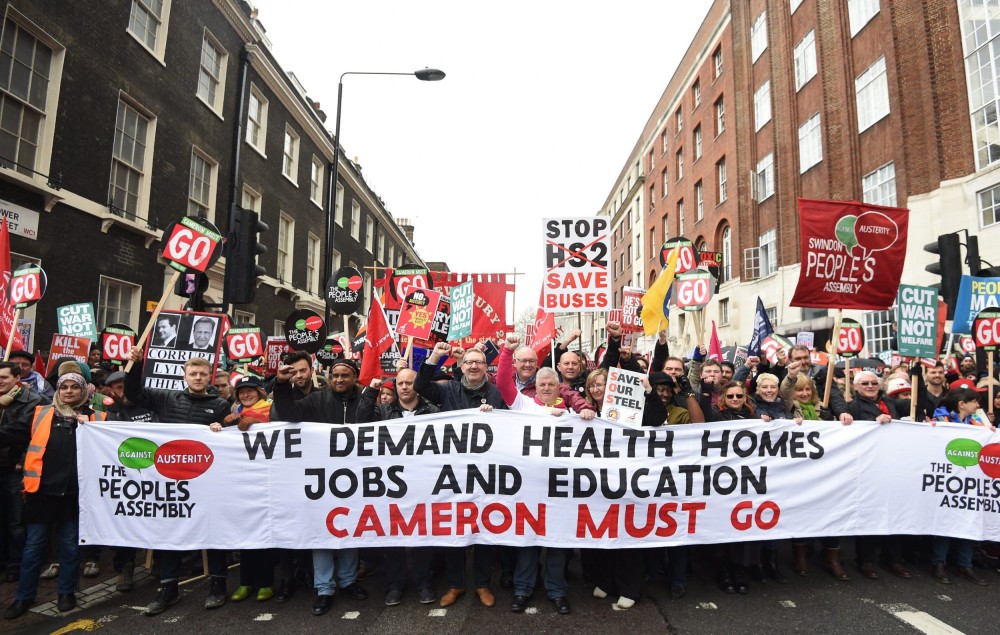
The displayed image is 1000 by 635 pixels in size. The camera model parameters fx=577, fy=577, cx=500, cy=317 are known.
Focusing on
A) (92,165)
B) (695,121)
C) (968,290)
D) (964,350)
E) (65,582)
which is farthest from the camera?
(695,121)

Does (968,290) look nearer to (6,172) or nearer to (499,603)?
(499,603)

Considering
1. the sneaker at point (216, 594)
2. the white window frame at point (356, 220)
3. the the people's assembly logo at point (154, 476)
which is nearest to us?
the sneaker at point (216, 594)

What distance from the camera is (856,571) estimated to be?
509 centimetres

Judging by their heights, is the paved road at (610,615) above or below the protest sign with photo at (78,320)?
below

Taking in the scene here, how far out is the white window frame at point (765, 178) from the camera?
2227 cm

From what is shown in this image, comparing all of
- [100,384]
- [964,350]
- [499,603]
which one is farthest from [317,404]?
[964,350]

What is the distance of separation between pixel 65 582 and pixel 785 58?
2474cm

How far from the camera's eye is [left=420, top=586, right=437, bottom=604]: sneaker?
4402mm

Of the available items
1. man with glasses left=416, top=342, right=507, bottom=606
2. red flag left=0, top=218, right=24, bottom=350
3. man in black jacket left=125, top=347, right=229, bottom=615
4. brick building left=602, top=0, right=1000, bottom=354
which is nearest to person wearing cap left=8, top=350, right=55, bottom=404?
red flag left=0, top=218, right=24, bottom=350

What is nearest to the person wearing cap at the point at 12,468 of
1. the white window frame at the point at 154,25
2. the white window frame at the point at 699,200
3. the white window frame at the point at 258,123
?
the white window frame at the point at 154,25

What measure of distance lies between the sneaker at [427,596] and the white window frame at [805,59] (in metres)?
21.5

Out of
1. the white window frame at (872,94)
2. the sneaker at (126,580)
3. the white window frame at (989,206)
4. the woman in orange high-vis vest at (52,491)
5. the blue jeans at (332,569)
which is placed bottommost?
the sneaker at (126,580)

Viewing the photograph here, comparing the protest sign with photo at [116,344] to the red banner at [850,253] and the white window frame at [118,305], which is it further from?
the red banner at [850,253]

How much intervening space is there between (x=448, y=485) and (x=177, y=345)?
284 cm
